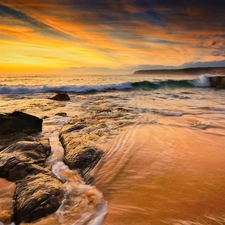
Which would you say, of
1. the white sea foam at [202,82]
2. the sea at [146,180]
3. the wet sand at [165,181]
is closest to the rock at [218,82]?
the white sea foam at [202,82]

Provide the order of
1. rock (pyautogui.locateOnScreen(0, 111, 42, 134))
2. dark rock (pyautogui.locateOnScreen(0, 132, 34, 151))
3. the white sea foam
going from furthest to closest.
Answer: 1. the white sea foam
2. rock (pyautogui.locateOnScreen(0, 111, 42, 134))
3. dark rock (pyautogui.locateOnScreen(0, 132, 34, 151))

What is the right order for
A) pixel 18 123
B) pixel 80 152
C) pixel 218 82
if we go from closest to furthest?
pixel 80 152, pixel 18 123, pixel 218 82

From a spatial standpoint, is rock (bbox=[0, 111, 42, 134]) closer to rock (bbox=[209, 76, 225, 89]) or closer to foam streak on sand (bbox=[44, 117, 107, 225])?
foam streak on sand (bbox=[44, 117, 107, 225])

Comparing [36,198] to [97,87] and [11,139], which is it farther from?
[97,87]

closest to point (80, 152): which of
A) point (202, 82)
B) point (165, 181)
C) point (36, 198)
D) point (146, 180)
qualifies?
point (146, 180)

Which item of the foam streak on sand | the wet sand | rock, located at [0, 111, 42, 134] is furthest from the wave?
the foam streak on sand

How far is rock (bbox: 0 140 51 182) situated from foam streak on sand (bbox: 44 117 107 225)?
28cm

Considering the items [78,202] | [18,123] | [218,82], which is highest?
[218,82]

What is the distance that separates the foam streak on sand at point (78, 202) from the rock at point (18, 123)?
7.67 feet

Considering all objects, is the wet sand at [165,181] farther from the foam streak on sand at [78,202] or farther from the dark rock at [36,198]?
the dark rock at [36,198]

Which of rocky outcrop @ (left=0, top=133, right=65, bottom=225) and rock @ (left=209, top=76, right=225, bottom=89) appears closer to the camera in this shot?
rocky outcrop @ (left=0, top=133, right=65, bottom=225)

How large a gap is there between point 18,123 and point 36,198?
3685 mm

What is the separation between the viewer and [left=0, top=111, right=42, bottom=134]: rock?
19.0 feet

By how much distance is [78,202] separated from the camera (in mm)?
2939
